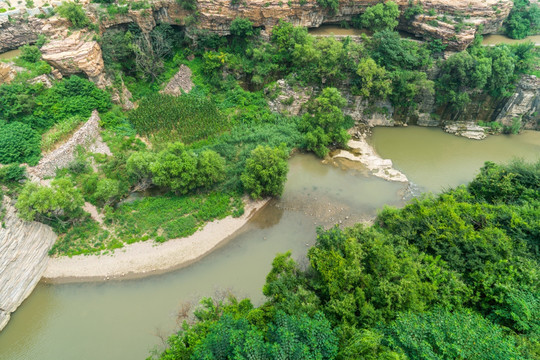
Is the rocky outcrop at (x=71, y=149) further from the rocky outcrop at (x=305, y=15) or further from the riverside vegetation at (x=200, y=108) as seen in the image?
the rocky outcrop at (x=305, y=15)

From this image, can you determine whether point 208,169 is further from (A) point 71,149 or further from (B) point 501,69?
(B) point 501,69

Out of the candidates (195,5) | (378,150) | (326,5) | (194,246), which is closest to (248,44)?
(195,5)

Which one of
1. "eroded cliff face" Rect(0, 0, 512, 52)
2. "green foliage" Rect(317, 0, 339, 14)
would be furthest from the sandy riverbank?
"green foliage" Rect(317, 0, 339, 14)

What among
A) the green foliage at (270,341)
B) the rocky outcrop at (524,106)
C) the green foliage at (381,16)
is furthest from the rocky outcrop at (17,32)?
the rocky outcrop at (524,106)

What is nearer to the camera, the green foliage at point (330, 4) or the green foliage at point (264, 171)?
the green foliage at point (264, 171)

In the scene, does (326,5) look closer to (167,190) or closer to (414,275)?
(167,190)

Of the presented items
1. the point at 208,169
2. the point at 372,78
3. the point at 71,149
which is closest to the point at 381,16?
the point at 372,78
